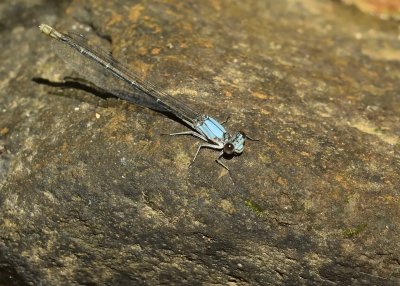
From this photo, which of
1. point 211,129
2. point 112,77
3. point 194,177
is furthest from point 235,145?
point 112,77

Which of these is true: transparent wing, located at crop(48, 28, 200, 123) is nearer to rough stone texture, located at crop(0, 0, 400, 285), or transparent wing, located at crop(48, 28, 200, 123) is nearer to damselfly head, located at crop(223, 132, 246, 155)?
rough stone texture, located at crop(0, 0, 400, 285)

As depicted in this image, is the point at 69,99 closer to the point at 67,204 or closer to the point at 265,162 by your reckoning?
the point at 67,204

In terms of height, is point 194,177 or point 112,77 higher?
point 112,77

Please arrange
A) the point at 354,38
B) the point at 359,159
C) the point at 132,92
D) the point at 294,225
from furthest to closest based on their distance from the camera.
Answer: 1. the point at 354,38
2. the point at 132,92
3. the point at 359,159
4. the point at 294,225

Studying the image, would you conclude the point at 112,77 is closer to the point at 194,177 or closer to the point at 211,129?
the point at 211,129

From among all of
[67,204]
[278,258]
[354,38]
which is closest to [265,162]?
[278,258]

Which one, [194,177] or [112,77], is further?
[112,77]
